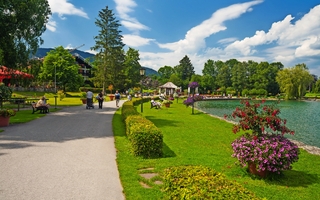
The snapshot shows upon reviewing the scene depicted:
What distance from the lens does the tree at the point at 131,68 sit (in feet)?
210

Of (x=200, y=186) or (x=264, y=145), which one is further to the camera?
(x=264, y=145)

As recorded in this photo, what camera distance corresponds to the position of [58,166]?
6.16m

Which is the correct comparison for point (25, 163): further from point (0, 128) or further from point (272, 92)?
point (272, 92)

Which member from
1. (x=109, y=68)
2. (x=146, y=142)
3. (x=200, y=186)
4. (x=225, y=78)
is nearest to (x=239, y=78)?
(x=225, y=78)

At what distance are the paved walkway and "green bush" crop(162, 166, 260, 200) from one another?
1378mm

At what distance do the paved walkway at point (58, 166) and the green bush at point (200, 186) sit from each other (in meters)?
1.38

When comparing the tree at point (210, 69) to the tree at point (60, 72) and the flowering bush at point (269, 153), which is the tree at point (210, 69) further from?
the flowering bush at point (269, 153)

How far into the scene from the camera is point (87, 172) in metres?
5.82

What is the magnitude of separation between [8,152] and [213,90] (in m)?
84.6

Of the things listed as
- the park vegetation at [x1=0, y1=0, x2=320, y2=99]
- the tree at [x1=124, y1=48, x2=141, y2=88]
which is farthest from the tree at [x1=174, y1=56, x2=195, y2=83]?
the tree at [x1=124, y1=48, x2=141, y2=88]

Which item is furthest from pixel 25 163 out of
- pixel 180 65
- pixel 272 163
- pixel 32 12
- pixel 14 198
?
pixel 180 65

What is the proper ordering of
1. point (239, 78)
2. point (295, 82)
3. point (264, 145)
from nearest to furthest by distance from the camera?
point (264, 145) < point (295, 82) < point (239, 78)

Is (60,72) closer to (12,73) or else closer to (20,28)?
(12,73)

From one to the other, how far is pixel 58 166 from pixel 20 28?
1598cm
